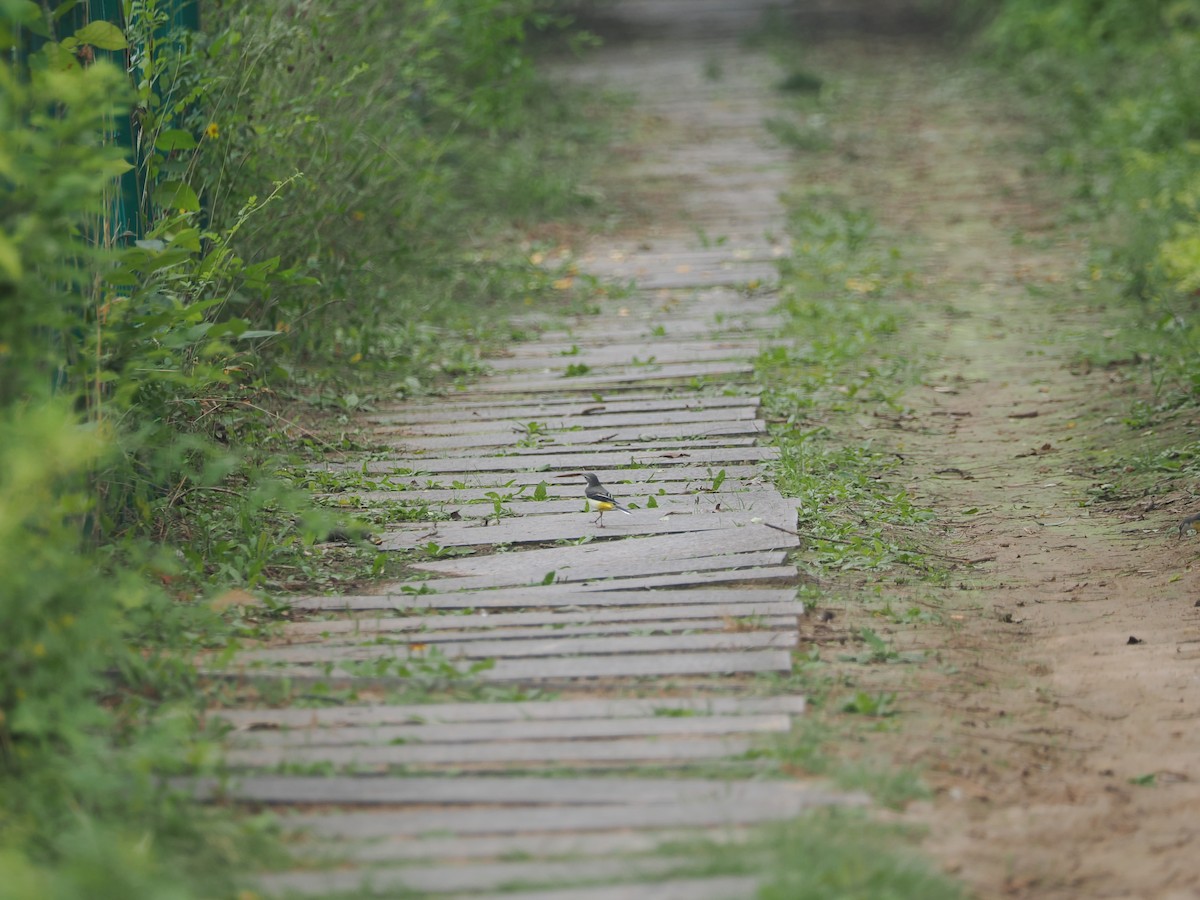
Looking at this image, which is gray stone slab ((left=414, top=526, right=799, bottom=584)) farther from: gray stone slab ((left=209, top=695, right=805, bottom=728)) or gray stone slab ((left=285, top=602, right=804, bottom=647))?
gray stone slab ((left=209, top=695, right=805, bottom=728))

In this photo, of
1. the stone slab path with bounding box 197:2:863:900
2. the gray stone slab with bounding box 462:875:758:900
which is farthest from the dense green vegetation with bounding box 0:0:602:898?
the gray stone slab with bounding box 462:875:758:900

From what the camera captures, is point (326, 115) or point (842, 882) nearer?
point (842, 882)

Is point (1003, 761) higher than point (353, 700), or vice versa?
point (353, 700)

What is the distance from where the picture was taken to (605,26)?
56.2 ft

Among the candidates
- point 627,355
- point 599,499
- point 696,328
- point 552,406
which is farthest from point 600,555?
point 696,328

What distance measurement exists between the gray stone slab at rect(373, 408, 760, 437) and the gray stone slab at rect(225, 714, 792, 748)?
2.34 metres

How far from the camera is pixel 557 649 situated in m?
3.78

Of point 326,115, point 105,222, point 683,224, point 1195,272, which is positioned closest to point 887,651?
point 105,222

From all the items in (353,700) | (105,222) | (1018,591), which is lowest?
(1018,591)

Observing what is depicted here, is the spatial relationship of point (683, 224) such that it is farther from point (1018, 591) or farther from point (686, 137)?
point (1018, 591)

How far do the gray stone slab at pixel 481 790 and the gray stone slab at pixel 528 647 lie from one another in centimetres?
56

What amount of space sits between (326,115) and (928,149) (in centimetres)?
607

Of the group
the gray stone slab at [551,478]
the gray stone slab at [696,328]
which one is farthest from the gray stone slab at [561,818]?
the gray stone slab at [696,328]

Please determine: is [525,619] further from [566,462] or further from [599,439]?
[599,439]
